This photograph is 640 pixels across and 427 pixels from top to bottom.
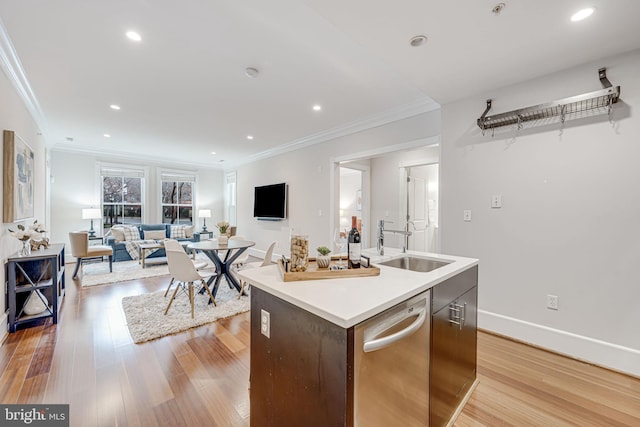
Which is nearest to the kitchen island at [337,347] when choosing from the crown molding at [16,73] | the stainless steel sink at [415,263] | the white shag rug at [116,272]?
the stainless steel sink at [415,263]

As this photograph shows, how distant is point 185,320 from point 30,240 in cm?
193

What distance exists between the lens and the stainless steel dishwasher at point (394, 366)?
0.95 m

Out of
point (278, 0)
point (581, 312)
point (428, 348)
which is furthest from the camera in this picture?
point (581, 312)

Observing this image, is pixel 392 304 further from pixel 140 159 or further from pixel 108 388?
pixel 140 159

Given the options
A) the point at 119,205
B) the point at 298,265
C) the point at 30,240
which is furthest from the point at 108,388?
the point at 119,205

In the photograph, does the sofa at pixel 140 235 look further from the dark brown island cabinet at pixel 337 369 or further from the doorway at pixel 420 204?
the dark brown island cabinet at pixel 337 369

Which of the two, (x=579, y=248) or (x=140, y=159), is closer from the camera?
→ (x=579, y=248)

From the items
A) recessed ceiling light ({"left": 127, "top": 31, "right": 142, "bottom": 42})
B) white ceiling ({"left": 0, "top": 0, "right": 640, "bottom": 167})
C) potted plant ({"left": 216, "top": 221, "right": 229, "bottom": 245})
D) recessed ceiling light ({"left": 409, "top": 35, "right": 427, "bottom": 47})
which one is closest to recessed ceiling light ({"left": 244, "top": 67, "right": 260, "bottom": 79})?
white ceiling ({"left": 0, "top": 0, "right": 640, "bottom": 167})

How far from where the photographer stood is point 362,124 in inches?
164

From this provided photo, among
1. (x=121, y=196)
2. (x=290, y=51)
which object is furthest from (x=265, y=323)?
(x=121, y=196)

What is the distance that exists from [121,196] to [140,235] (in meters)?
1.41

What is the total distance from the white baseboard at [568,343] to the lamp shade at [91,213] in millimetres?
7396

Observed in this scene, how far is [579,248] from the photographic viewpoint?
2.26m

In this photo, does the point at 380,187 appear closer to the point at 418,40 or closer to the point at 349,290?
the point at 418,40
